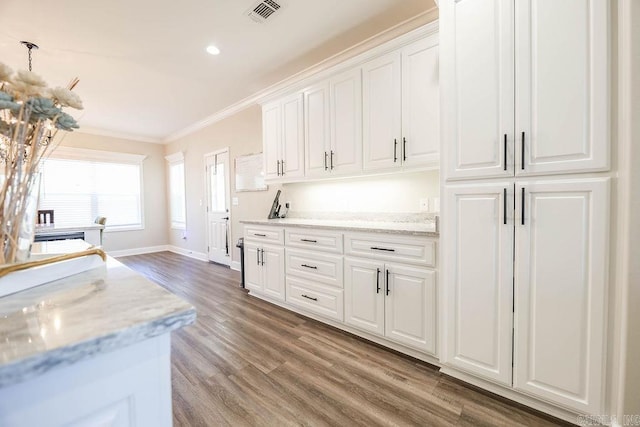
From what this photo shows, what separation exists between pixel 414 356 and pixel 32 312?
218 centimetres

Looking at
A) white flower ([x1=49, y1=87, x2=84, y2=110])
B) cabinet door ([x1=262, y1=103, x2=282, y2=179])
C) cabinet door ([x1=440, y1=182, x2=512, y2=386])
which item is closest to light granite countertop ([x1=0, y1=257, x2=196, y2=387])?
white flower ([x1=49, y1=87, x2=84, y2=110])

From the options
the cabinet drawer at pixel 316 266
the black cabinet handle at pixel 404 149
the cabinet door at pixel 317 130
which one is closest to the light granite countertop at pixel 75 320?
the cabinet drawer at pixel 316 266

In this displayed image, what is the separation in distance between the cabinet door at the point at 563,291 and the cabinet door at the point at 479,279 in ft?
0.20

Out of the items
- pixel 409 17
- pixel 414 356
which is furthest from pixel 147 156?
pixel 414 356

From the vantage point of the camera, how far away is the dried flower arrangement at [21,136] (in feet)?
2.08

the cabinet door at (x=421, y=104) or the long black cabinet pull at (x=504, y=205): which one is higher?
the cabinet door at (x=421, y=104)

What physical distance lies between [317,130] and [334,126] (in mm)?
236

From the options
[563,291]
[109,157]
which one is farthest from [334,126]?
[109,157]

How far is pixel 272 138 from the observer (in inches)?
138

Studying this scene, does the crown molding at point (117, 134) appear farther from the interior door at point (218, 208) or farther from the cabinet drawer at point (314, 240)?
the cabinet drawer at point (314, 240)

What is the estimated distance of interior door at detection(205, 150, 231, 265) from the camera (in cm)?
495

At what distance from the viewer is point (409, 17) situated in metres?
2.41

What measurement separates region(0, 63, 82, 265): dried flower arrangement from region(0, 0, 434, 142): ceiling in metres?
2.10

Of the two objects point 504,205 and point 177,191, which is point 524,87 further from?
point 177,191
